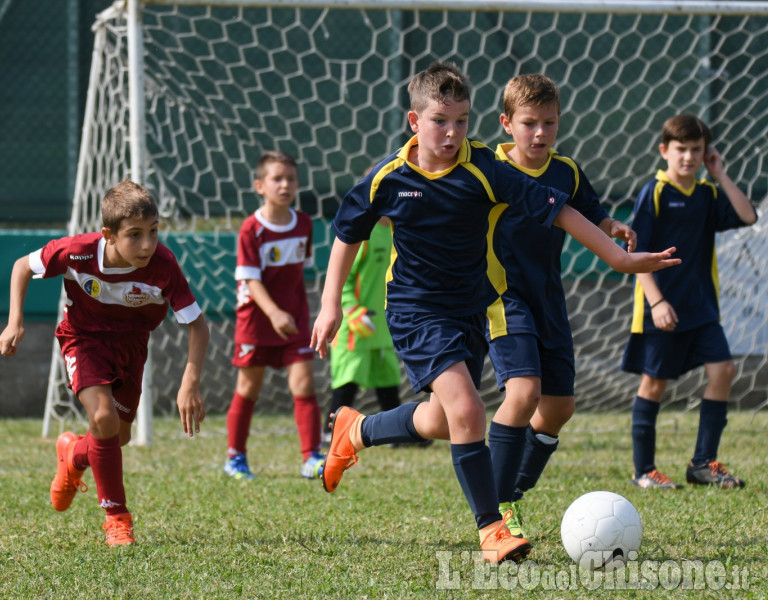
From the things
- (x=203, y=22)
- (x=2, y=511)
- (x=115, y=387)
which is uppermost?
(x=203, y=22)

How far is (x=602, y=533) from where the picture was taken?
3.13 m

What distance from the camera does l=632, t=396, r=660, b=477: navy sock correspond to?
4848mm

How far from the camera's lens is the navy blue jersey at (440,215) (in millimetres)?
3381

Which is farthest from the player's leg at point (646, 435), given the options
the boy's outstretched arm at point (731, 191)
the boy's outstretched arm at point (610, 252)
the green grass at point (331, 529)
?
the boy's outstretched arm at point (610, 252)

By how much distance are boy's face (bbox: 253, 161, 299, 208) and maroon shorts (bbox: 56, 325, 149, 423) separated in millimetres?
1646

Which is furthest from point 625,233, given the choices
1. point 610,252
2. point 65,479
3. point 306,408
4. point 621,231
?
point 306,408

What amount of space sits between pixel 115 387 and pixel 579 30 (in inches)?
190

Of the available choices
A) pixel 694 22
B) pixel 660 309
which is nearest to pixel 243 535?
pixel 660 309

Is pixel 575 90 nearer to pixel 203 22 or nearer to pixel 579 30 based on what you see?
pixel 579 30

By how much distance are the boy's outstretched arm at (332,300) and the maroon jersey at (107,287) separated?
591 mm

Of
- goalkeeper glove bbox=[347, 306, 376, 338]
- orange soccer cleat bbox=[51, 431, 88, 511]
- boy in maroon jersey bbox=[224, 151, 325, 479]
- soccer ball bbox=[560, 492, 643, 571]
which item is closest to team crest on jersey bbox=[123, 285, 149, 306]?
orange soccer cleat bbox=[51, 431, 88, 511]

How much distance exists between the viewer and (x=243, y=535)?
3.79m

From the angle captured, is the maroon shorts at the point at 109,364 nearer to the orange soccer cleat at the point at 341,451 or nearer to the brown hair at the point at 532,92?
the orange soccer cleat at the point at 341,451

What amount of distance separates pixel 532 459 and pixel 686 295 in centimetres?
142
